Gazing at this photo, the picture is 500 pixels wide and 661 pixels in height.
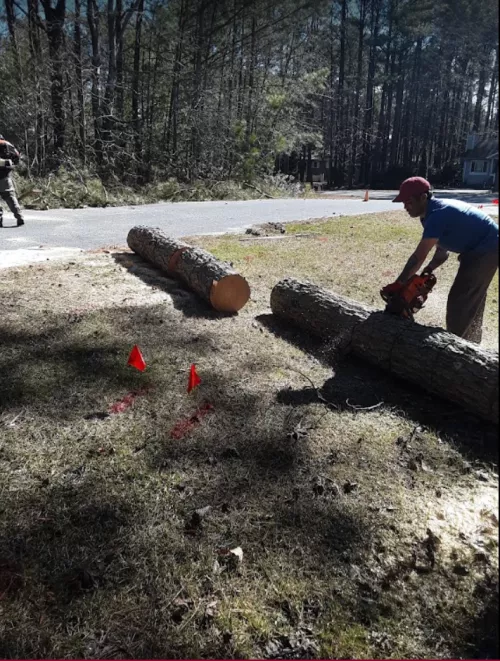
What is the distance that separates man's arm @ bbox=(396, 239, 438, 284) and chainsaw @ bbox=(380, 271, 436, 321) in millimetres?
63

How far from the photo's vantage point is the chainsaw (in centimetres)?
377

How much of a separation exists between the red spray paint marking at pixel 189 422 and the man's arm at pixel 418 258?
169 centimetres

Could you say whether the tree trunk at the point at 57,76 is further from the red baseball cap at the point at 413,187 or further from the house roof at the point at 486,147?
the house roof at the point at 486,147

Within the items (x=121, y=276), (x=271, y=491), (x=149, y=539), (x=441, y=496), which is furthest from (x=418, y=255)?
(x=121, y=276)

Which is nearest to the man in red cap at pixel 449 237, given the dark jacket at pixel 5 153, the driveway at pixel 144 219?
the driveway at pixel 144 219

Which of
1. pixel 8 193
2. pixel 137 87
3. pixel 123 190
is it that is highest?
pixel 137 87

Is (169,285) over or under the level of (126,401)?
over

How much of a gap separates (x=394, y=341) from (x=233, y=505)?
197cm

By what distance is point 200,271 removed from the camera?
610 cm

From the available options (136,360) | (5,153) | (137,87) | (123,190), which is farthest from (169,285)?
(137,87)

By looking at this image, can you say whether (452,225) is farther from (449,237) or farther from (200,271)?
(200,271)

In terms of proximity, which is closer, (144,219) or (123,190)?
(144,219)

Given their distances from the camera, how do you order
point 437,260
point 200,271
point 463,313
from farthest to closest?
point 200,271 → point 437,260 → point 463,313

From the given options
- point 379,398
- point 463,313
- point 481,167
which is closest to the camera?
point 481,167
